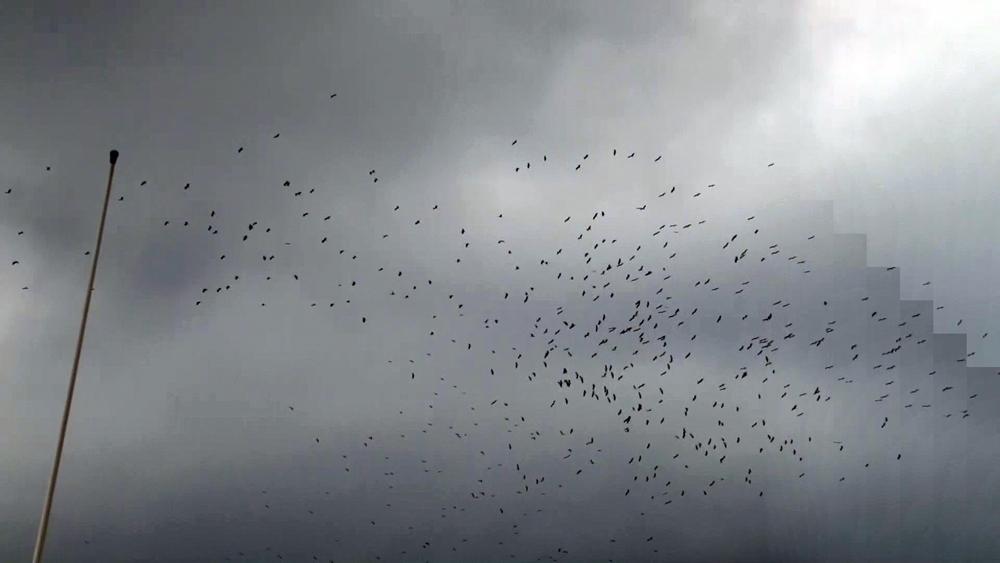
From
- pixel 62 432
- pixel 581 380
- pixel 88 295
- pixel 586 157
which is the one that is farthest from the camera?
pixel 581 380

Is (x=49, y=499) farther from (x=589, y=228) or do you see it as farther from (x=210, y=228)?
(x=589, y=228)

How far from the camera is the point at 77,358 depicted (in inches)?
1465

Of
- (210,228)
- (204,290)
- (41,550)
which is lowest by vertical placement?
(41,550)

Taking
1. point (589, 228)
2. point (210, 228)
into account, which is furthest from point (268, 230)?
point (589, 228)

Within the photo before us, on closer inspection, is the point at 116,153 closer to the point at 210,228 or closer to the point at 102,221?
the point at 102,221

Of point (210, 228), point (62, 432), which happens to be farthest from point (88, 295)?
point (210, 228)

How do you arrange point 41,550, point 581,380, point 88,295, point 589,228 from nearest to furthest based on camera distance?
1. point 41,550
2. point 88,295
3. point 589,228
4. point 581,380

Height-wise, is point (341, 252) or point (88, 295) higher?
point (341, 252)

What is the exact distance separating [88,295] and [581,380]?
187 ft

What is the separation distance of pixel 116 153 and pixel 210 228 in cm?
3576

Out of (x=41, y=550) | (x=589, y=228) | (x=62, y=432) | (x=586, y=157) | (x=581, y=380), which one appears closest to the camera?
(x=41, y=550)

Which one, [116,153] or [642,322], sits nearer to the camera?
[116,153]

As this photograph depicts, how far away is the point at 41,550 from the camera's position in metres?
32.3

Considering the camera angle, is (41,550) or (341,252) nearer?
(41,550)
